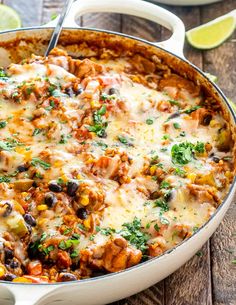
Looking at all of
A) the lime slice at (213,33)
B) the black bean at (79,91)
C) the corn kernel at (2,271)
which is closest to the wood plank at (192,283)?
the corn kernel at (2,271)

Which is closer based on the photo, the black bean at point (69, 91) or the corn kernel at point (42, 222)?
the corn kernel at point (42, 222)

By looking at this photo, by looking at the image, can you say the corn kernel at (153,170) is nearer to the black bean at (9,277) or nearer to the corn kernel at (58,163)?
the corn kernel at (58,163)

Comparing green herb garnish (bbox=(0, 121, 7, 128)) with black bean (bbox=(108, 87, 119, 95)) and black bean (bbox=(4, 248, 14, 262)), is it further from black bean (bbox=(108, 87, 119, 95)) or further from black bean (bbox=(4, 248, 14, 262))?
black bean (bbox=(4, 248, 14, 262))

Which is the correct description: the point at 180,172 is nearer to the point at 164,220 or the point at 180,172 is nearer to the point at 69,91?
the point at 164,220

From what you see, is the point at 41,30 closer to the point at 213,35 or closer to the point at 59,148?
the point at 59,148

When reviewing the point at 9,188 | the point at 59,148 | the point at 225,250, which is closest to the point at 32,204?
the point at 9,188

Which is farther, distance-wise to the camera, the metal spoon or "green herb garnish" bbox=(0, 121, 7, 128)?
the metal spoon

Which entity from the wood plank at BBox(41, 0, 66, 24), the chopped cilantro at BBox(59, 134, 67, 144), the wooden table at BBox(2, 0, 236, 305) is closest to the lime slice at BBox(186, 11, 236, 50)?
the wooden table at BBox(2, 0, 236, 305)

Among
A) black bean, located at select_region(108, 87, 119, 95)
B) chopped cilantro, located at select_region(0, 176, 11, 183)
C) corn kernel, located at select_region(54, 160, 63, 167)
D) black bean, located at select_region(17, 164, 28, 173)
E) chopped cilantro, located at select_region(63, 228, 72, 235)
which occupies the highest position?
black bean, located at select_region(108, 87, 119, 95)
